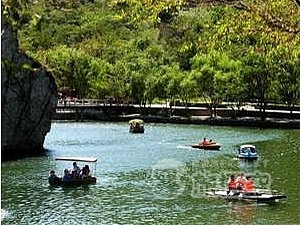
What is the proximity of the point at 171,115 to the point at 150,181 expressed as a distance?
40625 millimetres

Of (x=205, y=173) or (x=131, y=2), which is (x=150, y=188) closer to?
(x=205, y=173)

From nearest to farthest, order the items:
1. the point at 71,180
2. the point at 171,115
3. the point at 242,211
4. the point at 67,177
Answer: the point at 242,211
the point at 67,177
the point at 71,180
the point at 171,115

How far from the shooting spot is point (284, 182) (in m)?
36.4

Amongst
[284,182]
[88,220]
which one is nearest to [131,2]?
[88,220]

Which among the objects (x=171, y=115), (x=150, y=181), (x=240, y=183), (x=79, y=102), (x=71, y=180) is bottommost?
(x=150, y=181)

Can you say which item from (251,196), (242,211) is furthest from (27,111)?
(242,211)

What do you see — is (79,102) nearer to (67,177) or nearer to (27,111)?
(27,111)

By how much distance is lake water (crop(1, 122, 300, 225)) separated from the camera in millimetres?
28109

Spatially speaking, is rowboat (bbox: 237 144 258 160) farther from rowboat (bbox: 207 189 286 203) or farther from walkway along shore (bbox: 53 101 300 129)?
walkway along shore (bbox: 53 101 300 129)

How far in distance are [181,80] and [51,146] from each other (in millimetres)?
31423

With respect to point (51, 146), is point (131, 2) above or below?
above

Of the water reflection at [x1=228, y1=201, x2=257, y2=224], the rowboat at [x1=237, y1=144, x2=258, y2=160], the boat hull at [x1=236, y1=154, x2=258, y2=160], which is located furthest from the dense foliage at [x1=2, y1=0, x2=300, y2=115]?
the water reflection at [x1=228, y1=201, x2=257, y2=224]

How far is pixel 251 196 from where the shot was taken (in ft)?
101

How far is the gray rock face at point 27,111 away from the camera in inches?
1863
